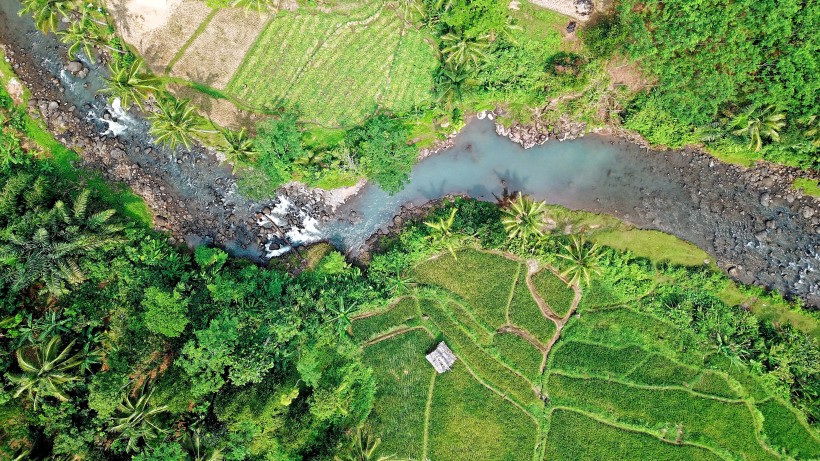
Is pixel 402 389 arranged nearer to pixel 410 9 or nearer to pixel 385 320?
pixel 385 320

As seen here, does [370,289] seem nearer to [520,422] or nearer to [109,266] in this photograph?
[520,422]

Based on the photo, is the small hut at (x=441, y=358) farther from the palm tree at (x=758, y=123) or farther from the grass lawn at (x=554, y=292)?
the palm tree at (x=758, y=123)

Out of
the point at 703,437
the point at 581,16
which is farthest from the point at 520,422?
the point at 581,16

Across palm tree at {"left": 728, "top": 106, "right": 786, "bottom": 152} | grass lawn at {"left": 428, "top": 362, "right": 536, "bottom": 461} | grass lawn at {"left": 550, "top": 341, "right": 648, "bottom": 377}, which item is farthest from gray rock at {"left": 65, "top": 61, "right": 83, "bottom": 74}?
palm tree at {"left": 728, "top": 106, "right": 786, "bottom": 152}

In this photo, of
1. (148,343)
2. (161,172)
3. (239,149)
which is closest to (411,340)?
→ (148,343)

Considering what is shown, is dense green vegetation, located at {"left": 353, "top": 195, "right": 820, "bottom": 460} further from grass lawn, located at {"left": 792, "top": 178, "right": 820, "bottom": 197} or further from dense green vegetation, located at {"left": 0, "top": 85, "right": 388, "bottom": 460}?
grass lawn, located at {"left": 792, "top": 178, "right": 820, "bottom": 197}

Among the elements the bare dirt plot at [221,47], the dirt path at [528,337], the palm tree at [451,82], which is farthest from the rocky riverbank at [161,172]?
the dirt path at [528,337]
